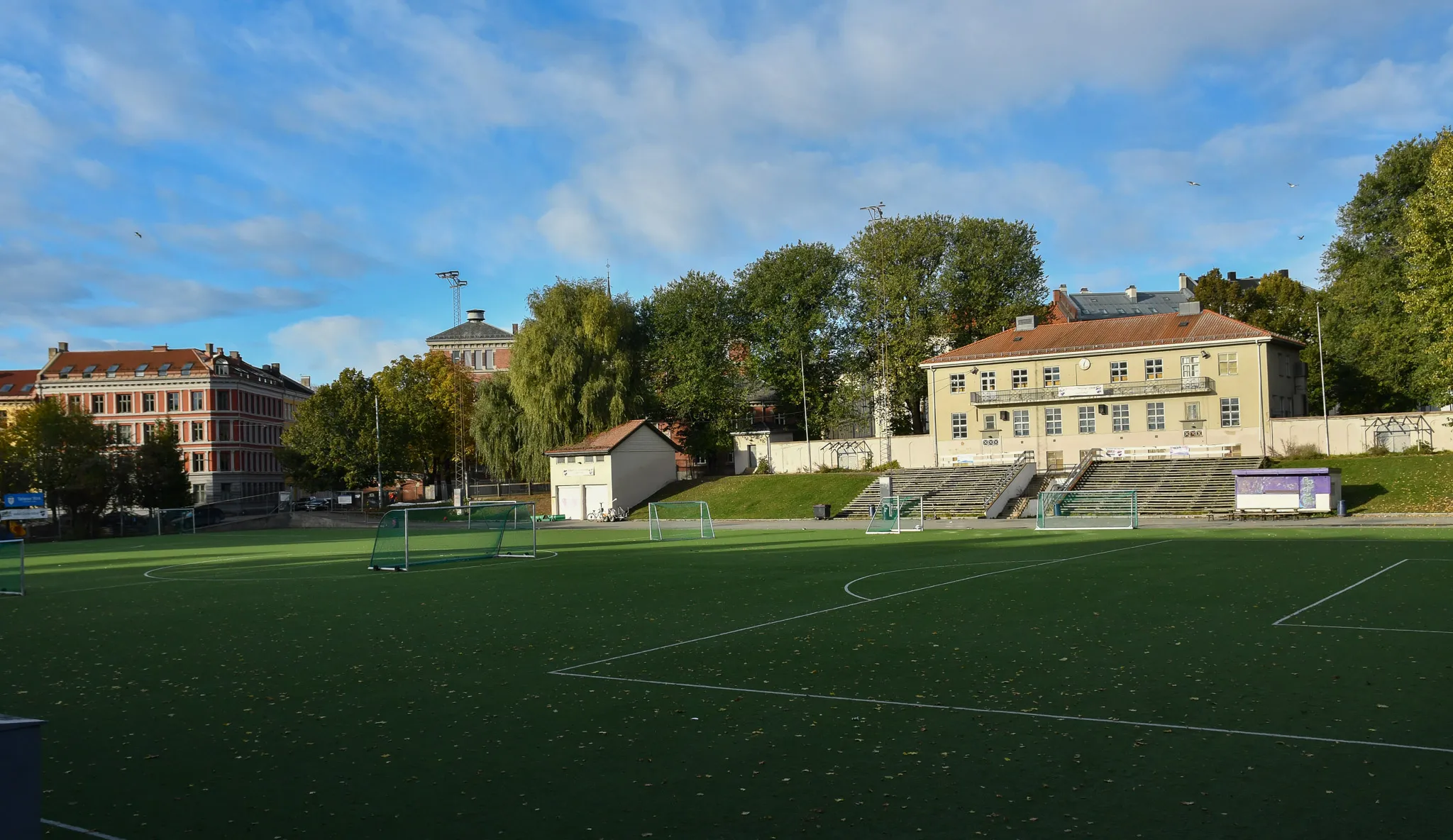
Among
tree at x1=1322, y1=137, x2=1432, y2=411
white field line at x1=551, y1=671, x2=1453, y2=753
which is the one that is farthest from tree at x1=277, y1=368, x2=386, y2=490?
white field line at x1=551, y1=671, x2=1453, y2=753

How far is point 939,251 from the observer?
70625mm

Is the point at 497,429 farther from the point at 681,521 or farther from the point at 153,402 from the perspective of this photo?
the point at 153,402

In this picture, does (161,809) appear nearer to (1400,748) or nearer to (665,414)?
(1400,748)

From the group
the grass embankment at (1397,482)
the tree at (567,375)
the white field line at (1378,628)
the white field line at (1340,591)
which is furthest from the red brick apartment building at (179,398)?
the white field line at (1378,628)

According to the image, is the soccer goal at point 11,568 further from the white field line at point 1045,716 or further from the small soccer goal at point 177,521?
the small soccer goal at point 177,521

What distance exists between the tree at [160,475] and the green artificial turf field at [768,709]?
52.2m

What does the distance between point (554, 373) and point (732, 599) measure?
171 feet

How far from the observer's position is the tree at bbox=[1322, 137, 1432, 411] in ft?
182

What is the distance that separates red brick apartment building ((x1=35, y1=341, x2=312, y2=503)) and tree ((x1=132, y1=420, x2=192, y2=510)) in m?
28.6

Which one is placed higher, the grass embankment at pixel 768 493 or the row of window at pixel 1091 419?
the row of window at pixel 1091 419

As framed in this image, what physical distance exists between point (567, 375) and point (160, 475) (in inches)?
1084

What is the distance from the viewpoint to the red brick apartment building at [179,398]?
99.5 metres

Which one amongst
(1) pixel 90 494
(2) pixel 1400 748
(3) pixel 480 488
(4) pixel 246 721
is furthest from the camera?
(3) pixel 480 488

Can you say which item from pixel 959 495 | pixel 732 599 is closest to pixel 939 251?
pixel 959 495
